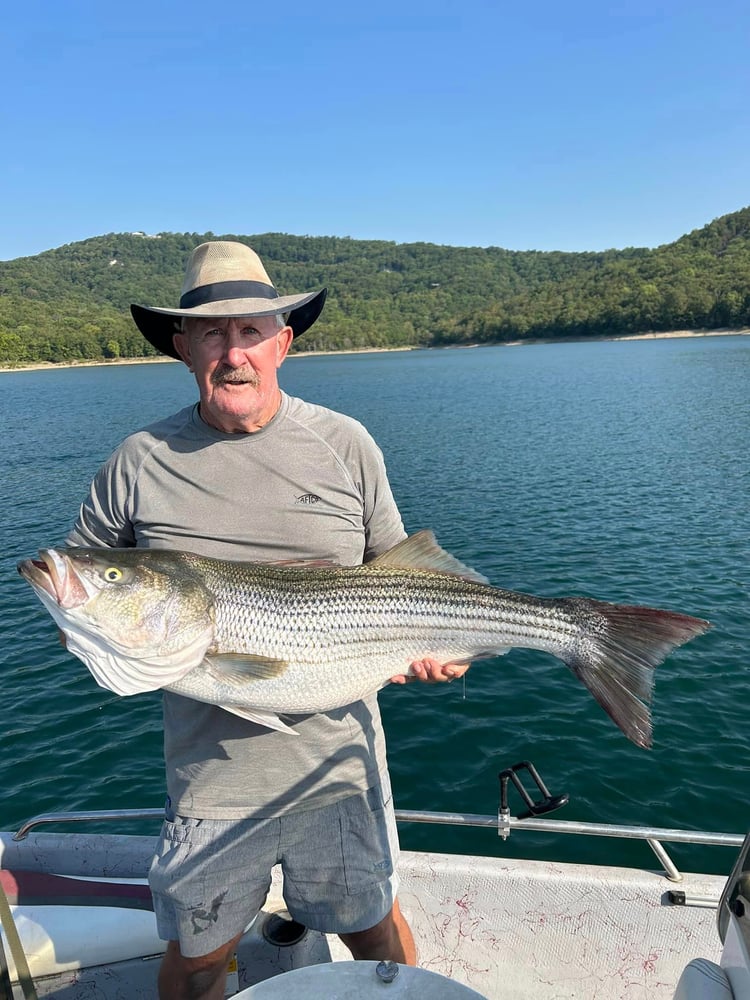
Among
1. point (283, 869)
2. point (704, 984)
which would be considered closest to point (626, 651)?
point (704, 984)

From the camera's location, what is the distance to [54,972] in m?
4.06

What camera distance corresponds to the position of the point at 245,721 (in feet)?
10.2

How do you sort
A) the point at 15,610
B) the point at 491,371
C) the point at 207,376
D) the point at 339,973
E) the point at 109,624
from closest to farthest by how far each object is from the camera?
Answer: the point at 339,973 < the point at 109,624 < the point at 207,376 < the point at 15,610 < the point at 491,371

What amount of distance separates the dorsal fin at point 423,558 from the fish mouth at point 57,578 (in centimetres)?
135

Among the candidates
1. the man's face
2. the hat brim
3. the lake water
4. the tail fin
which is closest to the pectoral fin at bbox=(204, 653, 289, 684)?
the man's face

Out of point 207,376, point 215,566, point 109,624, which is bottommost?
point 109,624

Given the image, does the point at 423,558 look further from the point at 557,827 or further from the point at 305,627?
the point at 557,827

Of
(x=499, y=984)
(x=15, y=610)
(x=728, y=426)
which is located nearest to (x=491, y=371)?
(x=728, y=426)

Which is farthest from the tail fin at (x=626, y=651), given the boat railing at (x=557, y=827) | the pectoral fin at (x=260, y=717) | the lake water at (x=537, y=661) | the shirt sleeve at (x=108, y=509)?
the lake water at (x=537, y=661)

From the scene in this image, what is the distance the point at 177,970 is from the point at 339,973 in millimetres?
960

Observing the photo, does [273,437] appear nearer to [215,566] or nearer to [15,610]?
[215,566]

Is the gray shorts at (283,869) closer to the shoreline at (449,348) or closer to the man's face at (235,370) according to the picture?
the man's face at (235,370)

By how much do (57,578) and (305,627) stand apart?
1105 millimetres

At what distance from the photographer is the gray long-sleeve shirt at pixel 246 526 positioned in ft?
10.0
